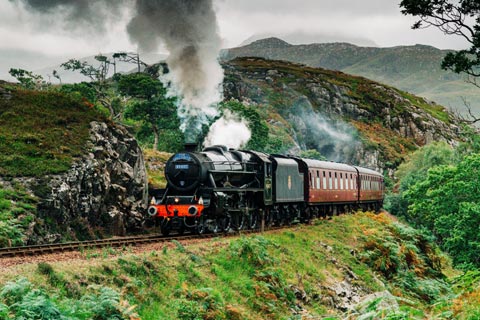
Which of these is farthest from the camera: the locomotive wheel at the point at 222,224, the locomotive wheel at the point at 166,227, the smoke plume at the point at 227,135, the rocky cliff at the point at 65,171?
the smoke plume at the point at 227,135

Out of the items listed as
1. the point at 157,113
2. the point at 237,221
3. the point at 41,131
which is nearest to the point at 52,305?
the point at 237,221

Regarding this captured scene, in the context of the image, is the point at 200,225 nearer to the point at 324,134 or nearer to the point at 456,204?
the point at 456,204

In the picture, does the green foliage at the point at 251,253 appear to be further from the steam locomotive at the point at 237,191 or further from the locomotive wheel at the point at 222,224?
the locomotive wheel at the point at 222,224

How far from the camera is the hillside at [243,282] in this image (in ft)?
38.8

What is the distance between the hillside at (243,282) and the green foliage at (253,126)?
45981mm

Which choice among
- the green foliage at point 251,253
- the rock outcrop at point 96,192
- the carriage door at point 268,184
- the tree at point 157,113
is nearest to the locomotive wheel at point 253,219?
the carriage door at point 268,184

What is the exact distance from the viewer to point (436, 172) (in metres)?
47.3

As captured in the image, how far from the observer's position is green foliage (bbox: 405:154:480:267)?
39938mm

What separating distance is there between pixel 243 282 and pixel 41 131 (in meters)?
15.9

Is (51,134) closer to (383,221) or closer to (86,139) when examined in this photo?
(86,139)

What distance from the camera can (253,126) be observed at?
78.2 meters

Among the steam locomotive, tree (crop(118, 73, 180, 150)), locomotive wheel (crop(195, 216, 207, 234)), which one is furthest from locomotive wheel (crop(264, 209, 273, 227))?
tree (crop(118, 73, 180, 150))

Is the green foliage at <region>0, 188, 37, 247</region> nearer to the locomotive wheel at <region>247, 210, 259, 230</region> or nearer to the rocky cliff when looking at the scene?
the rocky cliff

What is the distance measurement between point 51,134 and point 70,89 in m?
45.7
